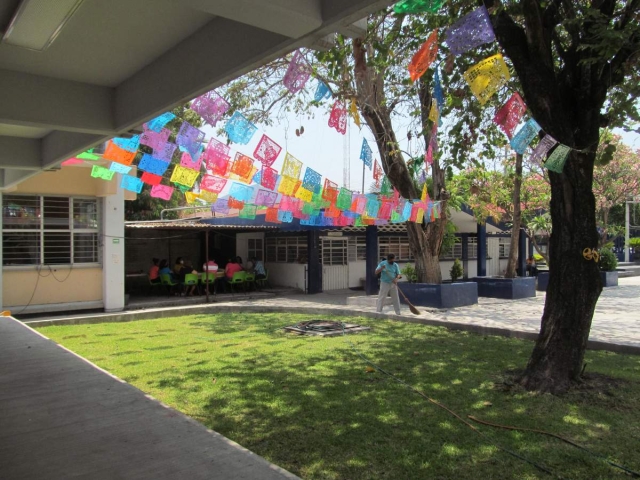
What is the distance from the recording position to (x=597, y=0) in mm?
6539

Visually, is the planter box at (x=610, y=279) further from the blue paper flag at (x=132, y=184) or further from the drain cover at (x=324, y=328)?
the blue paper flag at (x=132, y=184)

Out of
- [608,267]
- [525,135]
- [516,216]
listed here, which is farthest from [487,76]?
[608,267]

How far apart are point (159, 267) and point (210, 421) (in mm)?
Result: 13096

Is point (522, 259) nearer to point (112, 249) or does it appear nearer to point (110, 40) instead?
point (112, 249)

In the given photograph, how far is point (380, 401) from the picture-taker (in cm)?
557

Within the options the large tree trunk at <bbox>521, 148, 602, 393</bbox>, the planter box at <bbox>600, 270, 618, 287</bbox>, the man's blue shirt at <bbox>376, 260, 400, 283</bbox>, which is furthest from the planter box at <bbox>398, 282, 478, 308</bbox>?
the planter box at <bbox>600, 270, 618, 287</bbox>

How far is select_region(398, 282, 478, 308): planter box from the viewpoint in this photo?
13.6 m

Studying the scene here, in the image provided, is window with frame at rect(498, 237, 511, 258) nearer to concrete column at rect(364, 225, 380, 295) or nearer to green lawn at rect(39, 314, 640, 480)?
concrete column at rect(364, 225, 380, 295)

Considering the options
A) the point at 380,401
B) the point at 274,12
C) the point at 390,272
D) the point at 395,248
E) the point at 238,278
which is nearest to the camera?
the point at 274,12

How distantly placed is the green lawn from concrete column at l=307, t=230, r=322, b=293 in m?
8.63

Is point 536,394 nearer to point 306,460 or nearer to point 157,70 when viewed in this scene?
point 306,460

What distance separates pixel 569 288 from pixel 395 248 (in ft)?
50.3

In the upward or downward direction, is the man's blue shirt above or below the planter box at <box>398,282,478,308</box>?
above

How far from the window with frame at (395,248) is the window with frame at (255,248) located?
5.02 m
